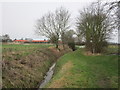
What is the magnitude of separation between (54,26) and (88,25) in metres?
11.7

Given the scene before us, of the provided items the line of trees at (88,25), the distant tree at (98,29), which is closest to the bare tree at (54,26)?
the line of trees at (88,25)

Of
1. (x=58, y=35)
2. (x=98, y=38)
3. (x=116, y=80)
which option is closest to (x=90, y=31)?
(x=98, y=38)

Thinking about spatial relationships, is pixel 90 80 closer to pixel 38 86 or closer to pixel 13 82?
pixel 38 86

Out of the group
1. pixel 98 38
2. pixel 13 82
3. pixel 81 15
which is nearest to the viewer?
pixel 13 82

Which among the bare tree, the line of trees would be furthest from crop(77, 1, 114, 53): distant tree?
the bare tree

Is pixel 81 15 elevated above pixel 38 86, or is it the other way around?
pixel 81 15

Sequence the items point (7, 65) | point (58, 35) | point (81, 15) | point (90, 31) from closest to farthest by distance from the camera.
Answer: point (7, 65) < point (90, 31) < point (81, 15) < point (58, 35)

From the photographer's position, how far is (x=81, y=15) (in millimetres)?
28875

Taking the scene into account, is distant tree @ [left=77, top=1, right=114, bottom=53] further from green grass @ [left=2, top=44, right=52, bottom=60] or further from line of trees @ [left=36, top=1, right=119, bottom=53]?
green grass @ [left=2, top=44, right=52, bottom=60]

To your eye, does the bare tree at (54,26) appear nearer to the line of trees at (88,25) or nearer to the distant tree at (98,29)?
the line of trees at (88,25)

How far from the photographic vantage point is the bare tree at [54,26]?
33.6 metres

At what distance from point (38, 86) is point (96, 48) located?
621 inches

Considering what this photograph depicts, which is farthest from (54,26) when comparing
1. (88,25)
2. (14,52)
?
(14,52)

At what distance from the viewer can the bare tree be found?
110ft
